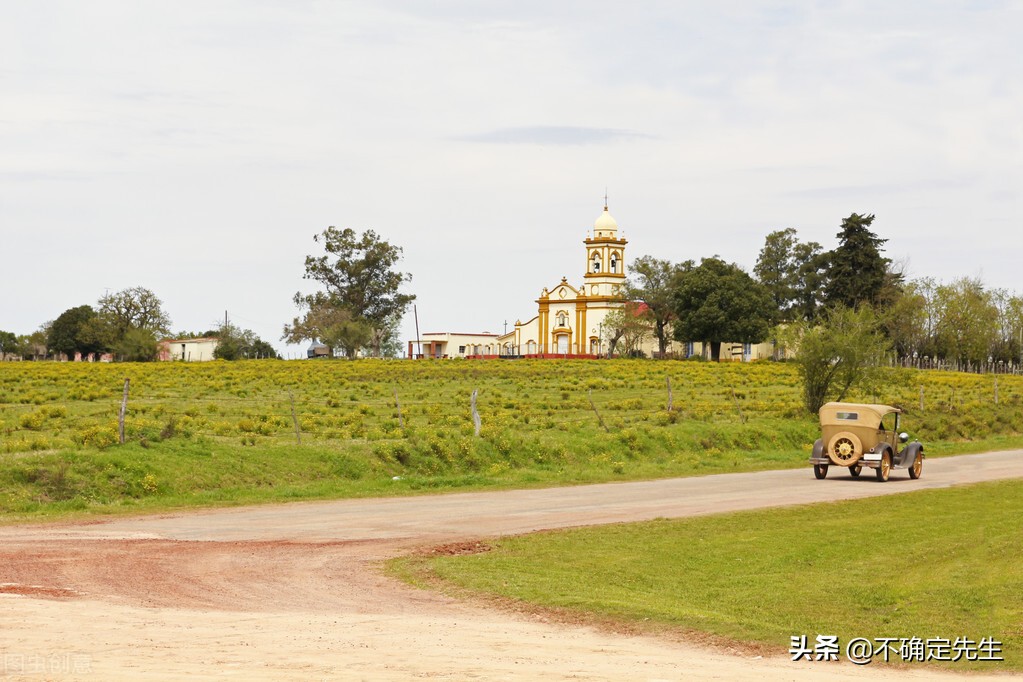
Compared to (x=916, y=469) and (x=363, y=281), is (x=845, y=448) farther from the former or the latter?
(x=363, y=281)

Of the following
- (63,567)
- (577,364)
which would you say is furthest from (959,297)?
(63,567)

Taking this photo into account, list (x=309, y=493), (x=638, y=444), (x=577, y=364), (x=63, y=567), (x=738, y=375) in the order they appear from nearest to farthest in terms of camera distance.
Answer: (x=63, y=567) → (x=309, y=493) → (x=638, y=444) → (x=738, y=375) → (x=577, y=364)

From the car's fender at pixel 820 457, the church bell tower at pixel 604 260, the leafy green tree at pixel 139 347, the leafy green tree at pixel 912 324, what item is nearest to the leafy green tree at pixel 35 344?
the leafy green tree at pixel 139 347

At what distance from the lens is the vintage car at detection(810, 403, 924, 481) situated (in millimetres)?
32625

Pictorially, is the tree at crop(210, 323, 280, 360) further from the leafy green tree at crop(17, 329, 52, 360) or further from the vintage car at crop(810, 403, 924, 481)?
the vintage car at crop(810, 403, 924, 481)

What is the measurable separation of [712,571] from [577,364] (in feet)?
257

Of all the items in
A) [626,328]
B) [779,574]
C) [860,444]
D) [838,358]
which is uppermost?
[626,328]

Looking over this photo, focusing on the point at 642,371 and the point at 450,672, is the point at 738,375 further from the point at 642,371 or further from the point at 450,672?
the point at 450,672

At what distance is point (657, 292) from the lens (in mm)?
122250

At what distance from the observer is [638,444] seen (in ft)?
126

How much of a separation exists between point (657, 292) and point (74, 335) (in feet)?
228

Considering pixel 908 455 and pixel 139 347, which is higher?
pixel 139 347

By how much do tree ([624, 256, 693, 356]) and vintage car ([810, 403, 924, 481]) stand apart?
282 ft

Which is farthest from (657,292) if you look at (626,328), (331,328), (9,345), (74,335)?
(9,345)
